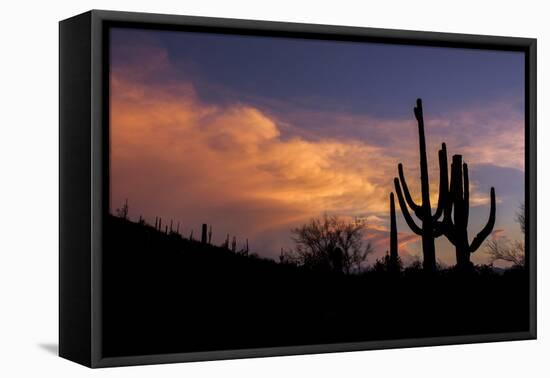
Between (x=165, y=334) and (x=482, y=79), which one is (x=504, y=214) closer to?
(x=482, y=79)

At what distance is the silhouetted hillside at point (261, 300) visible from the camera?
10.3m

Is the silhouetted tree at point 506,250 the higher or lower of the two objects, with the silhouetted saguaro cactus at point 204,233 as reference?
lower

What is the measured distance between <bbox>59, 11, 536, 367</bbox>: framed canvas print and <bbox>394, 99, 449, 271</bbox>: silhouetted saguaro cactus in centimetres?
2

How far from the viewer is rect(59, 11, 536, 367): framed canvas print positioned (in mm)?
10359

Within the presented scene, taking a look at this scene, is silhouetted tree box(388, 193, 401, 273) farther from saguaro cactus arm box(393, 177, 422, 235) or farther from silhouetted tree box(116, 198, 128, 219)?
silhouetted tree box(116, 198, 128, 219)

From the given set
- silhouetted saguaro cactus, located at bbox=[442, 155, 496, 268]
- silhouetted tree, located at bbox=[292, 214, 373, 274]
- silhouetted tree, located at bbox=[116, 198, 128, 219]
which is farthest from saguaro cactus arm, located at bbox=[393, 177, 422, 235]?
silhouetted tree, located at bbox=[116, 198, 128, 219]

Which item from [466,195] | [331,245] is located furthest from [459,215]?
[331,245]

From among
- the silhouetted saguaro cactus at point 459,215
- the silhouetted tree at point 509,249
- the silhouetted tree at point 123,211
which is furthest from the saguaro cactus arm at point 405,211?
the silhouetted tree at point 123,211

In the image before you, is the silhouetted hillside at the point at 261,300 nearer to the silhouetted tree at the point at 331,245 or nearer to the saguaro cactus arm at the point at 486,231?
the silhouetted tree at the point at 331,245

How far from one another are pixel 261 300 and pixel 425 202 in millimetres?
1856

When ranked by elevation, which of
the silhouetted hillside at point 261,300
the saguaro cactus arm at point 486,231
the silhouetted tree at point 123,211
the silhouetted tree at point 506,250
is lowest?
the silhouetted hillside at point 261,300

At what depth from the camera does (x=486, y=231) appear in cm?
1205

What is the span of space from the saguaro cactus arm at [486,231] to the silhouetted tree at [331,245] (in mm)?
1088

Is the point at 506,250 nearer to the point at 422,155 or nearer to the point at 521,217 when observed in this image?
A: the point at 521,217
